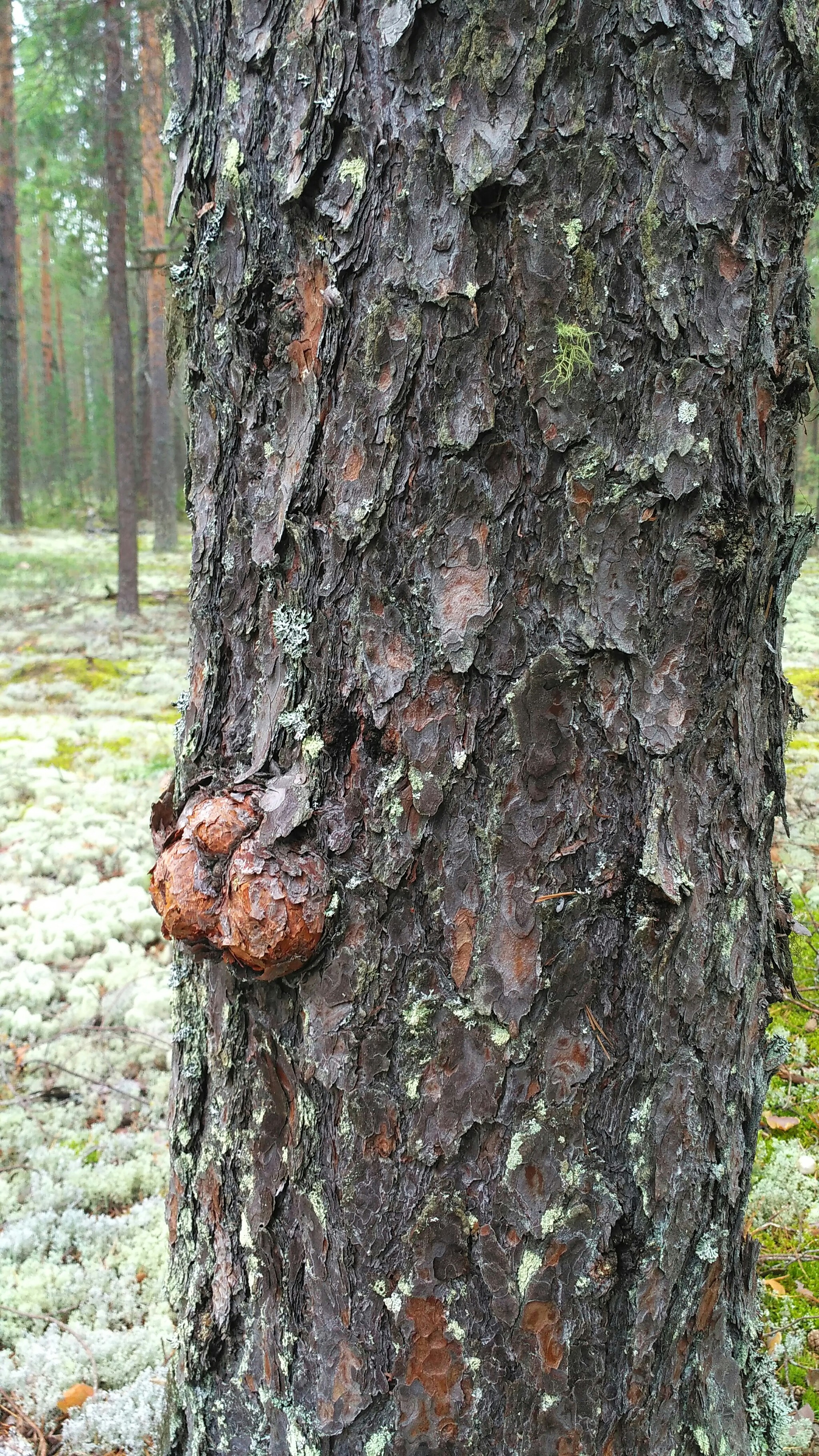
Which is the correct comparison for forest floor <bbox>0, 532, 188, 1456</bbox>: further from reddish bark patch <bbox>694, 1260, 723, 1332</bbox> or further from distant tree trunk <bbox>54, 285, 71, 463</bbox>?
distant tree trunk <bbox>54, 285, 71, 463</bbox>

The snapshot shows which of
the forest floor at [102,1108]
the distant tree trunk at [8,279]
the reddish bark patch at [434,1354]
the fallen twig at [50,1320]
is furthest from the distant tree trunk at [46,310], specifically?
the reddish bark patch at [434,1354]

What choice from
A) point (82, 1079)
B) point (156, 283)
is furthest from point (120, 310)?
point (82, 1079)

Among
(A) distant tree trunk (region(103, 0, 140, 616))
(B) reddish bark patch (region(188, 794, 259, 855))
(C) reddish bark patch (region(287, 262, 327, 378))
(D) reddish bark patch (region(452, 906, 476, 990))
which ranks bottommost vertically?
(D) reddish bark patch (region(452, 906, 476, 990))

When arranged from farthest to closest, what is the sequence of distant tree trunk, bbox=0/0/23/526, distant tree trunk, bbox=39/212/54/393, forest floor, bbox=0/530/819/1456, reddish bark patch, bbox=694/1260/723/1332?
distant tree trunk, bbox=39/212/54/393 → distant tree trunk, bbox=0/0/23/526 → forest floor, bbox=0/530/819/1456 → reddish bark patch, bbox=694/1260/723/1332

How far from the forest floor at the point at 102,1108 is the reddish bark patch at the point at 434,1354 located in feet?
2.12

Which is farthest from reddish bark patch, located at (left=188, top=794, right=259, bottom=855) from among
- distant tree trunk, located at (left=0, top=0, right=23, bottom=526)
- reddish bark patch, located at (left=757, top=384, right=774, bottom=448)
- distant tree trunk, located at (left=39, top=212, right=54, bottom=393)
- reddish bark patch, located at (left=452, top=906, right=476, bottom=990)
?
distant tree trunk, located at (left=39, top=212, right=54, bottom=393)

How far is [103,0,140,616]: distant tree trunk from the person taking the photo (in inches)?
394

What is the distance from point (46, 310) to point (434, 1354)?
39.0m

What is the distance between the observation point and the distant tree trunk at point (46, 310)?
30953mm

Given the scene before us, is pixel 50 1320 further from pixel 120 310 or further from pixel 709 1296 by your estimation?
pixel 120 310

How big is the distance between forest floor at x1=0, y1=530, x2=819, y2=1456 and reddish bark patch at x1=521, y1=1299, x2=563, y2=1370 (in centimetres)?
62

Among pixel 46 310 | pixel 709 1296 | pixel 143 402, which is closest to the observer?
pixel 709 1296

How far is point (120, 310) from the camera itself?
10797mm

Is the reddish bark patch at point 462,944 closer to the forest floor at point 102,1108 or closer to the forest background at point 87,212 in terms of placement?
the forest floor at point 102,1108
